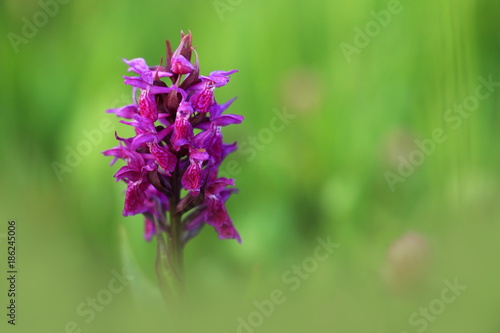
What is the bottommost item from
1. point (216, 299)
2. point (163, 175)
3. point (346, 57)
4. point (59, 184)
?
point (216, 299)

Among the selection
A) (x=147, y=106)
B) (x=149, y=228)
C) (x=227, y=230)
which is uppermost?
(x=147, y=106)

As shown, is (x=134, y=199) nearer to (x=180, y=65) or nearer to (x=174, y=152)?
(x=174, y=152)

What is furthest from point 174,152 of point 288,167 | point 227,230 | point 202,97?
point 288,167

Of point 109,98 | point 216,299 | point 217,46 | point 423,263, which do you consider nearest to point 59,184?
point 109,98

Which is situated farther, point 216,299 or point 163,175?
point 163,175

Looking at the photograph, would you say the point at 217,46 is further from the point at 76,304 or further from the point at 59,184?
the point at 76,304

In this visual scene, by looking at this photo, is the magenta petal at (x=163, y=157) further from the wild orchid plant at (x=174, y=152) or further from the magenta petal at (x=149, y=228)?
the magenta petal at (x=149, y=228)
